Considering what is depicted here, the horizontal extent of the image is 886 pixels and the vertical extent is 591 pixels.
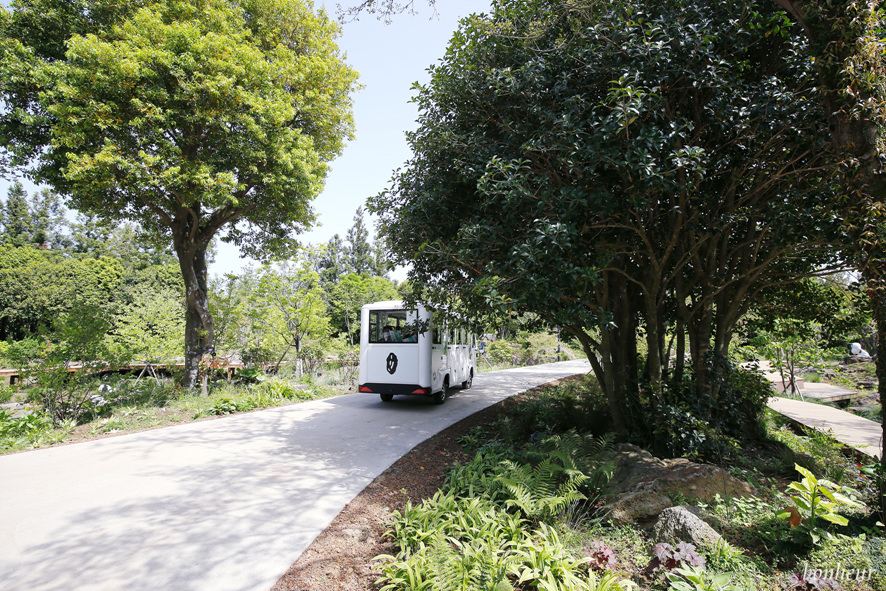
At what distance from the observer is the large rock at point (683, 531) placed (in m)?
3.00

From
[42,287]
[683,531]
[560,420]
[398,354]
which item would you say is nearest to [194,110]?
[398,354]

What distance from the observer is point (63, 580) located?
299cm

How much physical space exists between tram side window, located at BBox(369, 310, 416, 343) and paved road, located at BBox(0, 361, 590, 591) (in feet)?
8.10

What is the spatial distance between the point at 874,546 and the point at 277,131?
1134 cm

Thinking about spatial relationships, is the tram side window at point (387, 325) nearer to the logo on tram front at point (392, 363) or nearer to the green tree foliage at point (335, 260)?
the logo on tram front at point (392, 363)

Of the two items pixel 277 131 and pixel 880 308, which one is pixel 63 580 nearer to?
pixel 880 308

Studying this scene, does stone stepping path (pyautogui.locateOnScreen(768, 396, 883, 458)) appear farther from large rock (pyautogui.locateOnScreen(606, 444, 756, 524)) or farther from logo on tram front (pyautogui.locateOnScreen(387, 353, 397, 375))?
logo on tram front (pyautogui.locateOnScreen(387, 353, 397, 375))

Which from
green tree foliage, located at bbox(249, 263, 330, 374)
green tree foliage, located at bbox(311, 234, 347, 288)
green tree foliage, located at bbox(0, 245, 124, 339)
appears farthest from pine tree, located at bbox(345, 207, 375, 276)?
green tree foliage, located at bbox(249, 263, 330, 374)

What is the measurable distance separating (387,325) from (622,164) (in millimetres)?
6901

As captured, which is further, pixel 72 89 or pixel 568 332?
pixel 72 89

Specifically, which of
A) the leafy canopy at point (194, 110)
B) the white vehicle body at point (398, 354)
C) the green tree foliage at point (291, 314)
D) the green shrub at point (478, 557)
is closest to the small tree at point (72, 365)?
the leafy canopy at point (194, 110)

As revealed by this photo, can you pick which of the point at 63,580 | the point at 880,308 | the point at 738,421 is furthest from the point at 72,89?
the point at 738,421

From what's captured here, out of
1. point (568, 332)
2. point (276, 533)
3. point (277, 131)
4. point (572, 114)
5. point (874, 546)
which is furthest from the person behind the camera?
point (277, 131)

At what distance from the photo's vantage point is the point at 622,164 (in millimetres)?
4199
